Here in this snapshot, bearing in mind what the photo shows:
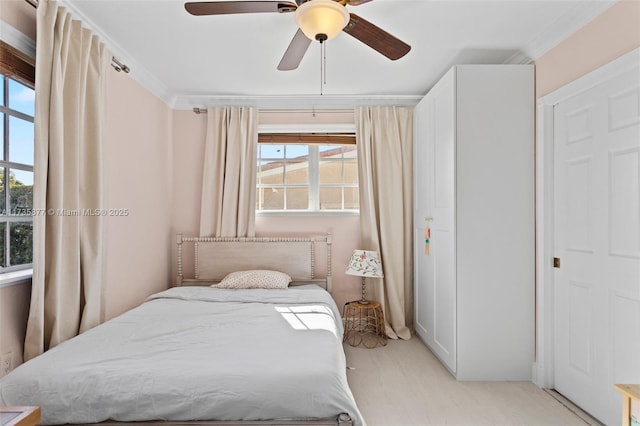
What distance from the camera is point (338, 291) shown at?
4035 millimetres

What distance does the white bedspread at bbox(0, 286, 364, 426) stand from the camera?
1.61 meters

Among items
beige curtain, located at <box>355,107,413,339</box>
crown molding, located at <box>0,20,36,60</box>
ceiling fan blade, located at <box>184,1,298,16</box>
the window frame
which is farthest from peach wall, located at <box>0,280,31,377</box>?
beige curtain, located at <box>355,107,413,339</box>

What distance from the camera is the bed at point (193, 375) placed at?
161 cm

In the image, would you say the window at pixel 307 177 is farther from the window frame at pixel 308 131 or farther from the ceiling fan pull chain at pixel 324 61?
the ceiling fan pull chain at pixel 324 61

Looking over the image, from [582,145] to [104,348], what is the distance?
3.11 metres

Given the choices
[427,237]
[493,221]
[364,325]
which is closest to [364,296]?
[364,325]

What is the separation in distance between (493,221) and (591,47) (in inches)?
Answer: 49.8

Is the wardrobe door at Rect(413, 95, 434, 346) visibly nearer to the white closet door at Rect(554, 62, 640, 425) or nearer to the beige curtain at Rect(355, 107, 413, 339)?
the beige curtain at Rect(355, 107, 413, 339)

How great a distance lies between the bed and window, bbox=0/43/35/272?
2.18ft

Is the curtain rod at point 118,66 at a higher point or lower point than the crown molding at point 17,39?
higher

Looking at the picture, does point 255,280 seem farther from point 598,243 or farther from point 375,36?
point 598,243

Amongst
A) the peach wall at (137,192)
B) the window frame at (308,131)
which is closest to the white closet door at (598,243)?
the window frame at (308,131)

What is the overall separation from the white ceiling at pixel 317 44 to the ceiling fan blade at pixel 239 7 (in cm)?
74

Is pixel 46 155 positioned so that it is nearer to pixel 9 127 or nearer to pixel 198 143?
pixel 9 127
